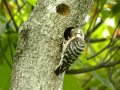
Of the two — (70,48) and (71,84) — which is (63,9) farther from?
(71,84)

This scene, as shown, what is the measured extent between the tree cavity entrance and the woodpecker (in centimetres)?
5

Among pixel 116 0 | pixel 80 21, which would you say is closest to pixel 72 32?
pixel 80 21

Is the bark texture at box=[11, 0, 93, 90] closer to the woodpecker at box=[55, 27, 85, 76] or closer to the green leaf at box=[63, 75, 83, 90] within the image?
the woodpecker at box=[55, 27, 85, 76]

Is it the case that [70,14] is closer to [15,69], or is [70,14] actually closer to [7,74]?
[15,69]

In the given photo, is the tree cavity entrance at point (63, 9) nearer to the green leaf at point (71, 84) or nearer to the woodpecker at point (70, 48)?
the woodpecker at point (70, 48)

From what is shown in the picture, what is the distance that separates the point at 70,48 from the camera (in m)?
1.41

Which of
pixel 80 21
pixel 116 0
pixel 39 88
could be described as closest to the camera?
pixel 39 88

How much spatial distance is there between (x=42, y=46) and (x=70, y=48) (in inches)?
3.9

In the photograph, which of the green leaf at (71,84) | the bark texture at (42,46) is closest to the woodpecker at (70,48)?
the bark texture at (42,46)

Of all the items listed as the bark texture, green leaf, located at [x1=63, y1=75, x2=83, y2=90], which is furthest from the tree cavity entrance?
green leaf, located at [x1=63, y1=75, x2=83, y2=90]

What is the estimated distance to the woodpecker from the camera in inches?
54.2

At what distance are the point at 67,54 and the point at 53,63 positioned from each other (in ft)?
0.20

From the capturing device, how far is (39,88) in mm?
1339

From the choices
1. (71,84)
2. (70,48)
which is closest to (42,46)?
(70,48)
